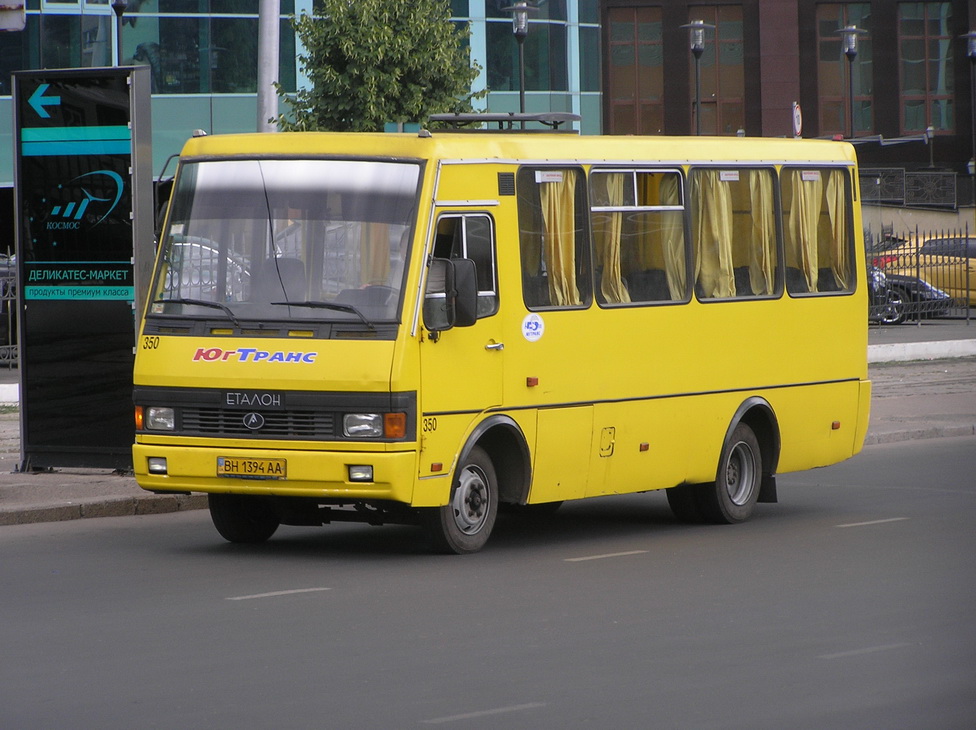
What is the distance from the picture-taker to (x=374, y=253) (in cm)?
1085

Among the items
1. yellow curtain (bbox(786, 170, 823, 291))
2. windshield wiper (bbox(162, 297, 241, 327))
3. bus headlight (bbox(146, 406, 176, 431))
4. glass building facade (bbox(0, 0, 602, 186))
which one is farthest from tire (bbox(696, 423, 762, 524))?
glass building facade (bbox(0, 0, 602, 186))

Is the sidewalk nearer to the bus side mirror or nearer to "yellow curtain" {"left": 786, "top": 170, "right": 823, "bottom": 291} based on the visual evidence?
the bus side mirror

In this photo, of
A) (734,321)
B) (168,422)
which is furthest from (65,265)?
(734,321)

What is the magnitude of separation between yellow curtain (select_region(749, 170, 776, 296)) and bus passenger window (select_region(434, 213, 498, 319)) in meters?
2.76

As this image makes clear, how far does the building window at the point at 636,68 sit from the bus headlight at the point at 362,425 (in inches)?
2619

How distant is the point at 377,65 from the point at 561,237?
19.7 metres

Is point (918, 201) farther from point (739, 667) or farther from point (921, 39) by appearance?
point (739, 667)

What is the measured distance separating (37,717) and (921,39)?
246 feet

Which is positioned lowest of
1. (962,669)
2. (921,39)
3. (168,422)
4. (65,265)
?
(962,669)

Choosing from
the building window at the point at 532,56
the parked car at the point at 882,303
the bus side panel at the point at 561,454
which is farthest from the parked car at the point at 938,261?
the bus side panel at the point at 561,454

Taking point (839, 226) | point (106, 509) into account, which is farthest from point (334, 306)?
point (839, 226)

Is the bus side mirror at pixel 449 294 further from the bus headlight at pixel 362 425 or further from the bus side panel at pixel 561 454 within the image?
the bus side panel at pixel 561 454

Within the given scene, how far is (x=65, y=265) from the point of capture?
14.8m

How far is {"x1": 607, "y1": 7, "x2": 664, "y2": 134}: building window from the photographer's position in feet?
252
